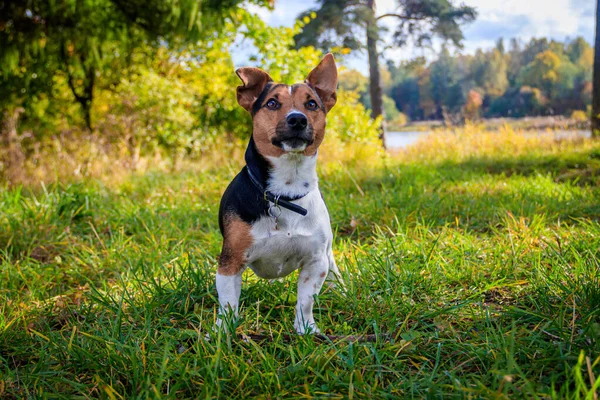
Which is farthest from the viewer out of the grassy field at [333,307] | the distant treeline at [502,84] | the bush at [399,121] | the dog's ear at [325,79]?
the bush at [399,121]

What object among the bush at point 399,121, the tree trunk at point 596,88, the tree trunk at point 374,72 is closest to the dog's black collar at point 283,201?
the tree trunk at point 596,88

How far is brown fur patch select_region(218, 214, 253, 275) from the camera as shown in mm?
2422

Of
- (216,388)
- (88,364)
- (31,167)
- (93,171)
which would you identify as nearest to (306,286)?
(216,388)

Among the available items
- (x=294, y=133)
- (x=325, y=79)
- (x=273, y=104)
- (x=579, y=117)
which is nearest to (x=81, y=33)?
(x=325, y=79)

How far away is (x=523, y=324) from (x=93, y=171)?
707cm

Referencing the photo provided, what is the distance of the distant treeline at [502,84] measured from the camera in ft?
180

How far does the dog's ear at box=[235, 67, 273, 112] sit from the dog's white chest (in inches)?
26.6

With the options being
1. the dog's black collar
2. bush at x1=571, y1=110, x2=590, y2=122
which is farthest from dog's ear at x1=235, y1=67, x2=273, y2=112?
bush at x1=571, y1=110, x2=590, y2=122

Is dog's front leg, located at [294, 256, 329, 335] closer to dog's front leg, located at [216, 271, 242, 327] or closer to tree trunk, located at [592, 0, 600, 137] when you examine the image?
dog's front leg, located at [216, 271, 242, 327]

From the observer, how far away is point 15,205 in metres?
4.79

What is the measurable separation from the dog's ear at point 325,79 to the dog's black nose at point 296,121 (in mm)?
484

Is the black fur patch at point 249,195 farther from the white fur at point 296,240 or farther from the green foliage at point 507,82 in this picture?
the green foliage at point 507,82

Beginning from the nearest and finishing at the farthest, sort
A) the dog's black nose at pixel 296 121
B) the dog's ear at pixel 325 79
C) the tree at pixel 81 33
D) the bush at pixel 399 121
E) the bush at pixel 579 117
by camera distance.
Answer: the dog's black nose at pixel 296 121 < the dog's ear at pixel 325 79 < the tree at pixel 81 33 < the bush at pixel 579 117 < the bush at pixel 399 121

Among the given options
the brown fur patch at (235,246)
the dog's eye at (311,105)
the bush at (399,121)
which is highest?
the dog's eye at (311,105)
